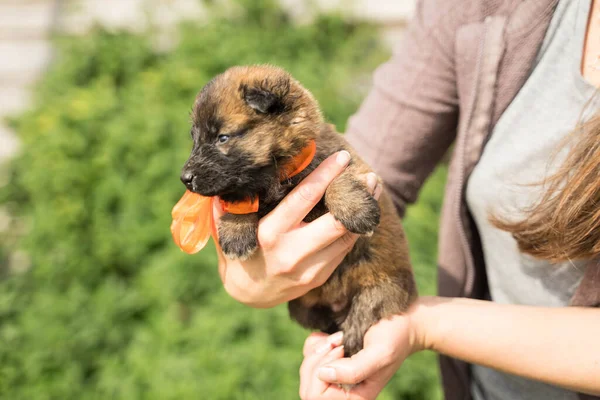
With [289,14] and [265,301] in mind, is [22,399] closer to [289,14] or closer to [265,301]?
[265,301]

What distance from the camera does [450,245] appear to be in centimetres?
234

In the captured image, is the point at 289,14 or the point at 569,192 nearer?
the point at 569,192

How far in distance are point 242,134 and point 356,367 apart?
2.83 feet

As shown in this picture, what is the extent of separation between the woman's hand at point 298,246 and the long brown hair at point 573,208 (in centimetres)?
56

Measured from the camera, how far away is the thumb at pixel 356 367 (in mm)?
1819

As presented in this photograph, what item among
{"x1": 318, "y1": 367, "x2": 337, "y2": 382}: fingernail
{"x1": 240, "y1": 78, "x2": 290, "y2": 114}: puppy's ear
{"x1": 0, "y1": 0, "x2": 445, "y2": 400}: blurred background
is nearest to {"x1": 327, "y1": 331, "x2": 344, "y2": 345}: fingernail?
{"x1": 318, "y1": 367, "x2": 337, "y2": 382}: fingernail

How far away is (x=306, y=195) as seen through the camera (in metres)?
1.82

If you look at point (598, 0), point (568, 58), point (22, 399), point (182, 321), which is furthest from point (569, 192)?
point (22, 399)

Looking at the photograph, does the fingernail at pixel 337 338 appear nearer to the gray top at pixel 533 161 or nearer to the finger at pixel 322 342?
the finger at pixel 322 342

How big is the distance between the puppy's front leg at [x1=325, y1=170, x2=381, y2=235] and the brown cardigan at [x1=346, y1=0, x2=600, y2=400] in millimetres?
429

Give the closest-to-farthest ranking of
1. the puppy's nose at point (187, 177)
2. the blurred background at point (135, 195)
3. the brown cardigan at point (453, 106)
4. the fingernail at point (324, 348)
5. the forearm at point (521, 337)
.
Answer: the forearm at point (521, 337) < the puppy's nose at point (187, 177) < the brown cardigan at point (453, 106) < the fingernail at point (324, 348) < the blurred background at point (135, 195)

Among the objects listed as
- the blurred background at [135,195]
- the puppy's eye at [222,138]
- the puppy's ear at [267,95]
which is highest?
the puppy's ear at [267,95]

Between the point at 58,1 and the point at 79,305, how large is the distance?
4717mm

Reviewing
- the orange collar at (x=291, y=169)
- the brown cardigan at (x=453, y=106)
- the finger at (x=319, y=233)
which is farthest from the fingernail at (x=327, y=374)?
the brown cardigan at (x=453, y=106)
